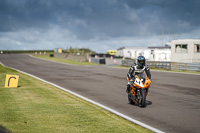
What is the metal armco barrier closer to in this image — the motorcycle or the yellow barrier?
the yellow barrier

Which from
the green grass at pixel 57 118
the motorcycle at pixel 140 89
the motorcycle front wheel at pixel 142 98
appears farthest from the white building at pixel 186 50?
the green grass at pixel 57 118

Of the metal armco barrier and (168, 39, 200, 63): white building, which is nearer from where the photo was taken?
the metal armco barrier

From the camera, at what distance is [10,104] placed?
942 centimetres

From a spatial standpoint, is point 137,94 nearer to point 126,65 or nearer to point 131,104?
point 131,104

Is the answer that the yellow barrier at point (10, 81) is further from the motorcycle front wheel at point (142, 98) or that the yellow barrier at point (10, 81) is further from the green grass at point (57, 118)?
the motorcycle front wheel at point (142, 98)

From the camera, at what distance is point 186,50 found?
41.5 meters

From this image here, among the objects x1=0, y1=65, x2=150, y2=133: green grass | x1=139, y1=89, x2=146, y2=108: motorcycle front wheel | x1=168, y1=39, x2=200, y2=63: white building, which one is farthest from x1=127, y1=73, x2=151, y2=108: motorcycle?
x1=168, y1=39, x2=200, y2=63: white building

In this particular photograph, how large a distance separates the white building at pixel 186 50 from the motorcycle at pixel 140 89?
33752 mm

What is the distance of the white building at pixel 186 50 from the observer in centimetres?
4082

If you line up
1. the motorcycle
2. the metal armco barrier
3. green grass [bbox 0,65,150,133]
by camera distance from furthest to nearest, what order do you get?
the metal armco barrier, the motorcycle, green grass [bbox 0,65,150,133]

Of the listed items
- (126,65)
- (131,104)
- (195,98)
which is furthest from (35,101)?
(126,65)

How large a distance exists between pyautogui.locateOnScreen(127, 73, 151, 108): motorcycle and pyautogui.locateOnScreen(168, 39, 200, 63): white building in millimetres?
33752

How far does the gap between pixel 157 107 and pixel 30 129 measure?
4825 millimetres

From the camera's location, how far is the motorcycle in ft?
29.0
